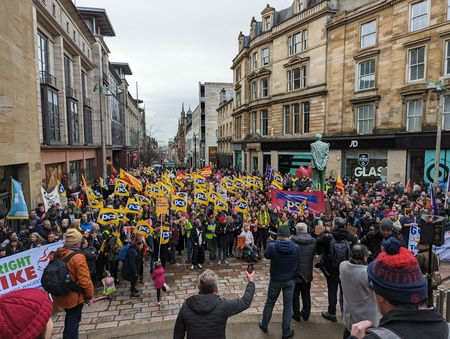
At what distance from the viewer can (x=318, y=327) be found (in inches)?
210

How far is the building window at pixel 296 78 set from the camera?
29.7 metres

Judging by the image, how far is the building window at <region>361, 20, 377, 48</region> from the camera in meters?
23.3

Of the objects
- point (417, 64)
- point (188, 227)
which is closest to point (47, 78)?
point (188, 227)

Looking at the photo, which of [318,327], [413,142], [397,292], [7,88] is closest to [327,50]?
[413,142]

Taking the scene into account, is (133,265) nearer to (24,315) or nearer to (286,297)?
(286,297)

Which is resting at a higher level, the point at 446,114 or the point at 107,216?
the point at 446,114

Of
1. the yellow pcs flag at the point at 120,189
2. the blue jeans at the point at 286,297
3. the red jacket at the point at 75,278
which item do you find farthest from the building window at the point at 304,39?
the red jacket at the point at 75,278

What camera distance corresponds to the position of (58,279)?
13.1 ft

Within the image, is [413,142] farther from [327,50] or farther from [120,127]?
[120,127]

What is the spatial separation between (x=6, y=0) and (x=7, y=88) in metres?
3.34

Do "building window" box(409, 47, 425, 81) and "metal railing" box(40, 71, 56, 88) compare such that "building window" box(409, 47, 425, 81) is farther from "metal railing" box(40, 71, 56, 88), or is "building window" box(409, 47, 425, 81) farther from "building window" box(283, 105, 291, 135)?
"metal railing" box(40, 71, 56, 88)

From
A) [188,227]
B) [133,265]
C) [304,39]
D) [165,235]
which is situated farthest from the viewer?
[304,39]

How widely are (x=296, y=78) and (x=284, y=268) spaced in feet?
94.3

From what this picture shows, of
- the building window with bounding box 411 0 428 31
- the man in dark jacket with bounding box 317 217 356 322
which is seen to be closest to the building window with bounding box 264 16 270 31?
the building window with bounding box 411 0 428 31
